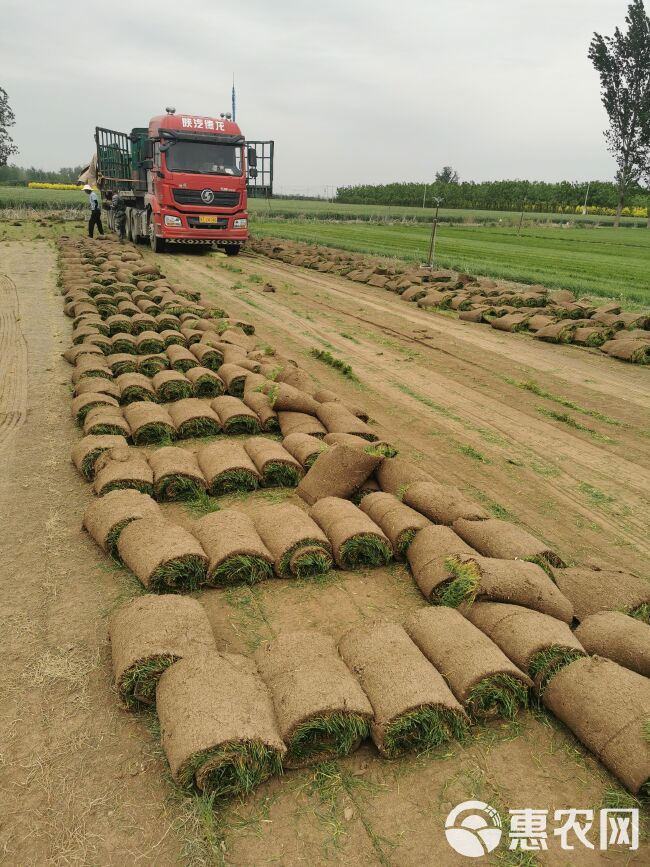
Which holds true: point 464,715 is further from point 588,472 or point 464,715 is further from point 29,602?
point 588,472

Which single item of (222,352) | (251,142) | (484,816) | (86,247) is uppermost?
(251,142)

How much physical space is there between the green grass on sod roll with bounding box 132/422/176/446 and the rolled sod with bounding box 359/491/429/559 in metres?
2.75

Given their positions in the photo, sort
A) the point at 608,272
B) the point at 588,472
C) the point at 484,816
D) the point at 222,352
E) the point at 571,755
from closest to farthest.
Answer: the point at 484,816, the point at 571,755, the point at 588,472, the point at 222,352, the point at 608,272

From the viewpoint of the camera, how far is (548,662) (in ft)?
11.5

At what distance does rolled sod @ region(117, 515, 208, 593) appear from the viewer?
4211 millimetres

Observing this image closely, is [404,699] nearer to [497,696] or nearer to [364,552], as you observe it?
[497,696]

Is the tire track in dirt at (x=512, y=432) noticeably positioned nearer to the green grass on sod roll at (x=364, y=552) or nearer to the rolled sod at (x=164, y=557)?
the green grass on sod roll at (x=364, y=552)

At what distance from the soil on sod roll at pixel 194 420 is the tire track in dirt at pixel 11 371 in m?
1.87

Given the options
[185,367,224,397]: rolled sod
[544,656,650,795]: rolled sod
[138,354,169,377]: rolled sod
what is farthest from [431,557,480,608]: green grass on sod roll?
[138,354,169,377]: rolled sod

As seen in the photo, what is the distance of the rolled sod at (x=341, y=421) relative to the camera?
21.4 feet

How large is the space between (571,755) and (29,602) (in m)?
3.54

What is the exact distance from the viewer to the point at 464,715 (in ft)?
10.7

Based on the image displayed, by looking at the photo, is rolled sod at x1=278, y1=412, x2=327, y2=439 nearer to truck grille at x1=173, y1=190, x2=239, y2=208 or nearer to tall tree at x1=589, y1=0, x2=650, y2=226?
truck grille at x1=173, y1=190, x2=239, y2=208

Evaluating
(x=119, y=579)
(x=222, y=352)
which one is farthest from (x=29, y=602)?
(x=222, y=352)
